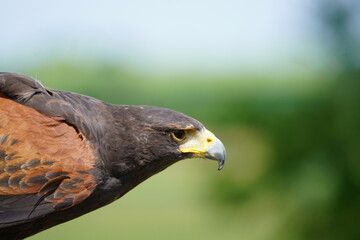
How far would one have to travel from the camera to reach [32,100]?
4.46m

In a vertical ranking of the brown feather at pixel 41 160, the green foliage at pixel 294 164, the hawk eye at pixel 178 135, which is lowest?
the green foliage at pixel 294 164

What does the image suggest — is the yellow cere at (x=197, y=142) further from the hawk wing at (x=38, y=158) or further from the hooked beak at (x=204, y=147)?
the hawk wing at (x=38, y=158)

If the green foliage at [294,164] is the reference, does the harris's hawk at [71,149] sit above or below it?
above

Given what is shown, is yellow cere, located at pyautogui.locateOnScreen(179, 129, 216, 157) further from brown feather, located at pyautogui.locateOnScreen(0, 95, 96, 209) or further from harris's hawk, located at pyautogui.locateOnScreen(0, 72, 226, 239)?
brown feather, located at pyautogui.locateOnScreen(0, 95, 96, 209)

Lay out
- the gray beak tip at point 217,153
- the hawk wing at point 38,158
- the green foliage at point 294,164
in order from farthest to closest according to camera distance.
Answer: the green foliage at point 294,164
the gray beak tip at point 217,153
the hawk wing at point 38,158

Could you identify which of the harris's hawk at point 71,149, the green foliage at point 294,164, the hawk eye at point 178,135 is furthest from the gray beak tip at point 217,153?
the green foliage at point 294,164

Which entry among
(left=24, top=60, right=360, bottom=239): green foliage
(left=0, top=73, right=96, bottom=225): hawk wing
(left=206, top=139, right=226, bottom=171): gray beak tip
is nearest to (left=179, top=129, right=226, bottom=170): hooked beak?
(left=206, top=139, right=226, bottom=171): gray beak tip

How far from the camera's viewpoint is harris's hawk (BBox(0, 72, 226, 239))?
13.8 feet

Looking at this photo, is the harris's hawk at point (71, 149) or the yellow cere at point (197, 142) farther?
the yellow cere at point (197, 142)

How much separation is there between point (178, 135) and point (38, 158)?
41.0 inches

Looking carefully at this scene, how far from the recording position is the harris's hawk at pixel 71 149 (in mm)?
4219

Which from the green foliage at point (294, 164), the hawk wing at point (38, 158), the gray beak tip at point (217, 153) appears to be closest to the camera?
the hawk wing at point (38, 158)

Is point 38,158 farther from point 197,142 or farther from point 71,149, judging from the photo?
point 197,142

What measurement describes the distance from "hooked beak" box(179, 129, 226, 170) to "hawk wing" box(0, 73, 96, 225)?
72 cm
